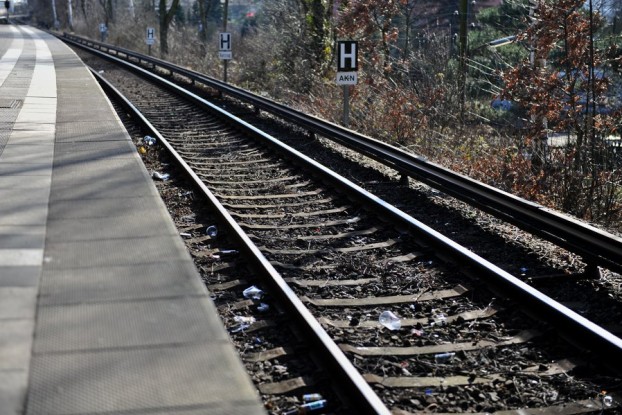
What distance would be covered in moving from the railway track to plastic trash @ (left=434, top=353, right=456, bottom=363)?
0.4 inches

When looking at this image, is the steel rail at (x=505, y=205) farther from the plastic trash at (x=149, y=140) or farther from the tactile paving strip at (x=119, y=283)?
the tactile paving strip at (x=119, y=283)

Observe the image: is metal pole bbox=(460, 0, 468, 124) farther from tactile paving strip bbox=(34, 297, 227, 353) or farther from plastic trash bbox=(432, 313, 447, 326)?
tactile paving strip bbox=(34, 297, 227, 353)

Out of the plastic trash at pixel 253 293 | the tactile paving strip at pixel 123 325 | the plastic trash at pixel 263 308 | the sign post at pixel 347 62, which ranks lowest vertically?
the plastic trash at pixel 263 308

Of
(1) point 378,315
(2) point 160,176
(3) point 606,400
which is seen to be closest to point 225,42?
(2) point 160,176

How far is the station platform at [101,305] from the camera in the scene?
13.8 feet

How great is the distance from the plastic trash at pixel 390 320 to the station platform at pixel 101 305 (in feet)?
4.23

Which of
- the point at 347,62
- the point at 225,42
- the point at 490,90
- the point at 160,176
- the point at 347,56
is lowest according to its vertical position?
the point at 160,176

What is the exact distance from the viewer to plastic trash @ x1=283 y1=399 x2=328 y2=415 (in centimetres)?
454

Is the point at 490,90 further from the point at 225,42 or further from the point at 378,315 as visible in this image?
the point at 378,315

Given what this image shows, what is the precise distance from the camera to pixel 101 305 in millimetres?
5508

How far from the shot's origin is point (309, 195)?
403 inches

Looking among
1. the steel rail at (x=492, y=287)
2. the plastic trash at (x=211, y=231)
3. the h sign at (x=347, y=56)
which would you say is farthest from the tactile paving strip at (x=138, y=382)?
the h sign at (x=347, y=56)

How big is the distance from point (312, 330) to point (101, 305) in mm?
1466

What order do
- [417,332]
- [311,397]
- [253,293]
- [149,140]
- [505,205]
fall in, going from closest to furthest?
[311,397] → [417,332] → [253,293] → [505,205] → [149,140]
